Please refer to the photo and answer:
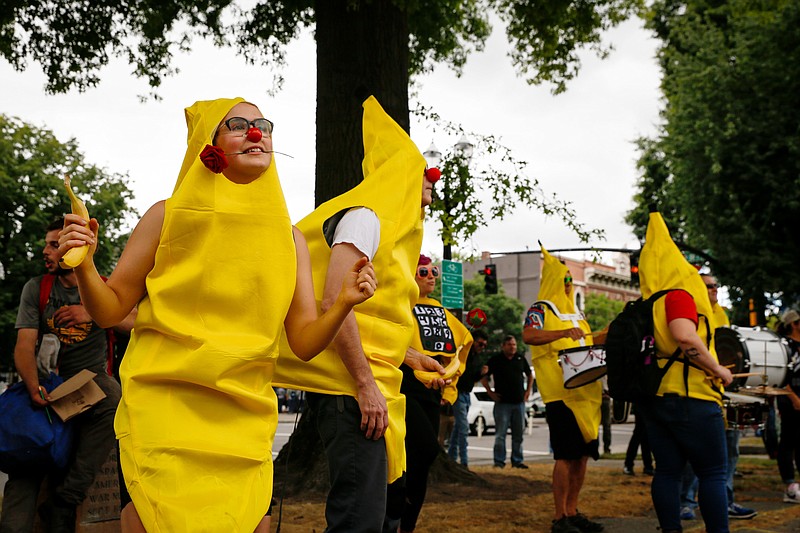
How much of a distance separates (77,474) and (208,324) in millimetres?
2676

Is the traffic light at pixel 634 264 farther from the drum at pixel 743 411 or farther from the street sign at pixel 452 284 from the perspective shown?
the drum at pixel 743 411

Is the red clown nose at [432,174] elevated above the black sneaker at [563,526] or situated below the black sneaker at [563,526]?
above

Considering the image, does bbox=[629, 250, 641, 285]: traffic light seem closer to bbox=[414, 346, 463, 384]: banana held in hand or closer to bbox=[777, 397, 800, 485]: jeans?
bbox=[777, 397, 800, 485]: jeans

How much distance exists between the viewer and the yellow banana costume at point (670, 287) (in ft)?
17.9

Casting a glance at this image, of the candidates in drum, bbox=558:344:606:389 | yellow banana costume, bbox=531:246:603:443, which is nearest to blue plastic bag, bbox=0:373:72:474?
drum, bbox=558:344:606:389

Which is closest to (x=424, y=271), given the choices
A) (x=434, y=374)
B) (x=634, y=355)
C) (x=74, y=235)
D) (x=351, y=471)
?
(x=434, y=374)

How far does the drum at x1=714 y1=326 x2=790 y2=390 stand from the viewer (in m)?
7.67

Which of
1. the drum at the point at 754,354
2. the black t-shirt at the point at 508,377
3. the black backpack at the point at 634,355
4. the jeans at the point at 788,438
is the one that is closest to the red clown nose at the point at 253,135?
the black backpack at the point at 634,355

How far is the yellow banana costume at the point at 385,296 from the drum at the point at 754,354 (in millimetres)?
4508

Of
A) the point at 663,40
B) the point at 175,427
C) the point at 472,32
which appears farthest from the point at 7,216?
the point at 175,427

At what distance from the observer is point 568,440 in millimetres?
6770

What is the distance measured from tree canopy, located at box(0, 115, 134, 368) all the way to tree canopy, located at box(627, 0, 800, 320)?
22.3 meters

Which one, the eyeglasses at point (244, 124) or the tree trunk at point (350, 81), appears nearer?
the eyeglasses at point (244, 124)

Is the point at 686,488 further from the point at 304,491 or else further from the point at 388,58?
the point at 388,58
